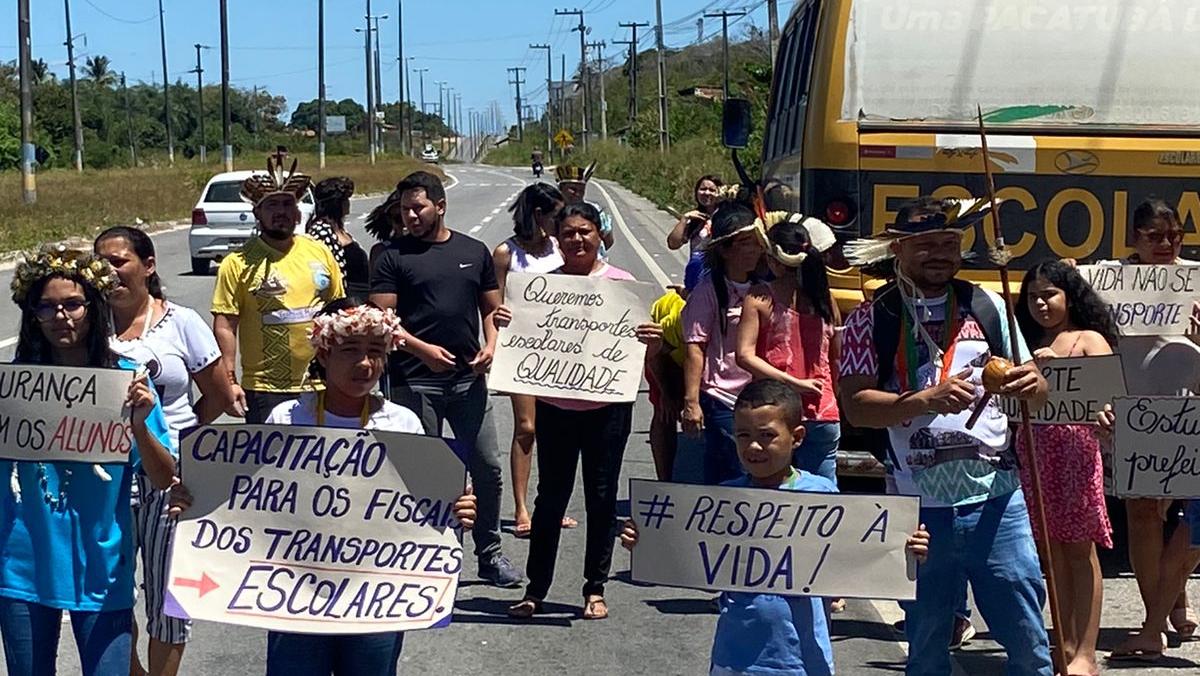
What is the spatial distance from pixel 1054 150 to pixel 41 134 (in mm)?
94790

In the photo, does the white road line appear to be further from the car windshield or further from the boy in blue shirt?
the boy in blue shirt

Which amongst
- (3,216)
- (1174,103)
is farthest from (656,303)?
(3,216)

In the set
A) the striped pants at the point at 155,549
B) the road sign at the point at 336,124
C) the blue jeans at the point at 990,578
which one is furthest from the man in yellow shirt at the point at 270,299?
the road sign at the point at 336,124

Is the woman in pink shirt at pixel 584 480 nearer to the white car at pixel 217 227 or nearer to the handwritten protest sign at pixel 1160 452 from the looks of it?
the handwritten protest sign at pixel 1160 452

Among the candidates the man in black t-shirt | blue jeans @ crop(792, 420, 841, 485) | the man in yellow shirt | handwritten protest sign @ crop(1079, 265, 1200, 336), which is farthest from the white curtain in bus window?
the man in yellow shirt

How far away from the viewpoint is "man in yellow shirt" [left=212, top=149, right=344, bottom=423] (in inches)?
273

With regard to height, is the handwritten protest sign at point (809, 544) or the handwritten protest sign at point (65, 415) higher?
the handwritten protest sign at point (65, 415)

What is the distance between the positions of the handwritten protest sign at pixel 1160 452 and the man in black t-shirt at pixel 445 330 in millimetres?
2828

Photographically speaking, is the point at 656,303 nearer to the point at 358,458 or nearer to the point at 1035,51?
the point at 1035,51

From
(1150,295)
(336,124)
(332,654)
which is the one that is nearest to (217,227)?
(1150,295)

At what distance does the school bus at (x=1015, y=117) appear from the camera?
779 cm

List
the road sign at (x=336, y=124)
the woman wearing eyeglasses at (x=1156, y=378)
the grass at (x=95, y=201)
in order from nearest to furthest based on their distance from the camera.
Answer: the woman wearing eyeglasses at (x=1156, y=378)
the grass at (x=95, y=201)
the road sign at (x=336, y=124)

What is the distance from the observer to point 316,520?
173 inches

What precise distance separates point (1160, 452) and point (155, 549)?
3.37 m
